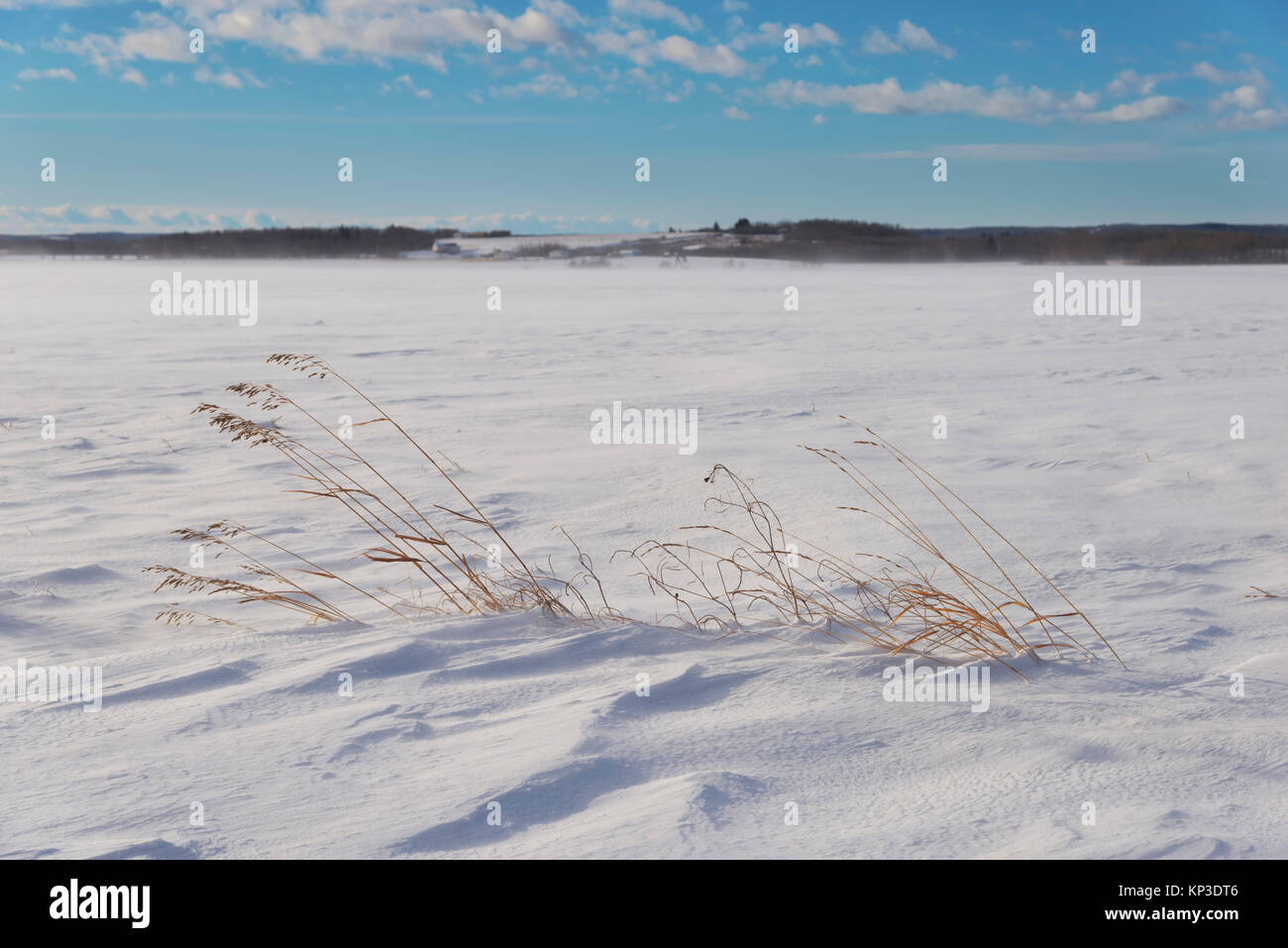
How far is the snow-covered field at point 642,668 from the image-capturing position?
196 centimetres

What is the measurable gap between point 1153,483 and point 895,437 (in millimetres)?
1899

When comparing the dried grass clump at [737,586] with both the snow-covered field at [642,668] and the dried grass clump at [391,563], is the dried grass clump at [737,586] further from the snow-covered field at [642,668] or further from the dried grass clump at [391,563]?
the snow-covered field at [642,668]

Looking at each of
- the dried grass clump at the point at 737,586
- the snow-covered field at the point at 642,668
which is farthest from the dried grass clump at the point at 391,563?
the snow-covered field at the point at 642,668

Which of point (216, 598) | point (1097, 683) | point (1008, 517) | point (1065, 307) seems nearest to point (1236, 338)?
point (1065, 307)

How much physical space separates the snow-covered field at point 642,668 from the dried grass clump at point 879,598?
0.12 m

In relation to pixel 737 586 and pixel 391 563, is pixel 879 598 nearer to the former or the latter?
pixel 737 586

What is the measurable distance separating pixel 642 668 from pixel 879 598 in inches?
42.6

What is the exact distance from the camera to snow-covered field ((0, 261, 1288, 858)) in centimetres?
196

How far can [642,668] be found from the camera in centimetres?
288

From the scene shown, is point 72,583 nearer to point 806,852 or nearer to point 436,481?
point 436,481

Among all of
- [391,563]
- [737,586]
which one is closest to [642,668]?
[737,586]

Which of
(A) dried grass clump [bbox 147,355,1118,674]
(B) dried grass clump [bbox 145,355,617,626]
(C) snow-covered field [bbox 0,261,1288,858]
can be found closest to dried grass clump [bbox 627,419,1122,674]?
(A) dried grass clump [bbox 147,355,1118,674]

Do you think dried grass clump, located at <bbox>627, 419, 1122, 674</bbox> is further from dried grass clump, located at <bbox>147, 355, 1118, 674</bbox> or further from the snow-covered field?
the snow-covered field

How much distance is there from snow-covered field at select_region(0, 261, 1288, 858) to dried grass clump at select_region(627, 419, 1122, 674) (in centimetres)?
12
